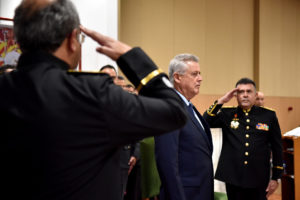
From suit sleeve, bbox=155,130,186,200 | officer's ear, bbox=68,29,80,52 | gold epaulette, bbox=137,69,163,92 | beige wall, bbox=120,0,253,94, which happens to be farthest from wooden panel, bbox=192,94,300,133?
officer's ear, bbox=68,29,80,52

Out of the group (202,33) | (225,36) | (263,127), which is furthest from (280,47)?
(263,127)

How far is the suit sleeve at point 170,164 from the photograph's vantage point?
155 cm

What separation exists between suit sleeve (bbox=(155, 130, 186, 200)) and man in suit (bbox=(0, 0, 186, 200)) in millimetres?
817

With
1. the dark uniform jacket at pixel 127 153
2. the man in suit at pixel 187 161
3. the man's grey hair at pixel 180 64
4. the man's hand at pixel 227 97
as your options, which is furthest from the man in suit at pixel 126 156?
the man in suit at pixel 187 161

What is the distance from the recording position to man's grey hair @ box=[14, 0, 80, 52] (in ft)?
2.47

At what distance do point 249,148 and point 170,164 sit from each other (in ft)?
4.92

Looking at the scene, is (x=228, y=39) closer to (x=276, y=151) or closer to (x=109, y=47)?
(x=276, y=151)

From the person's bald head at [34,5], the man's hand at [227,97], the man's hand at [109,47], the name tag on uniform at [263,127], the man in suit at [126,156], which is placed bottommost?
the man in suit at [126,156]

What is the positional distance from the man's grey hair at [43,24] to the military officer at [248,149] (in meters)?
2.19

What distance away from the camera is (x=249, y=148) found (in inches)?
112

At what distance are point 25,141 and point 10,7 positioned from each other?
2.90 meters

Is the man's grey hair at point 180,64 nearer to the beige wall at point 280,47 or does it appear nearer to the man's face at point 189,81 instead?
the man's face at point 189,81

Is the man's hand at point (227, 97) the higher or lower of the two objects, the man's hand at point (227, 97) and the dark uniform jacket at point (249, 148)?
the higher

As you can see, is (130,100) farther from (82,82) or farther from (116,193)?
(116,193)
